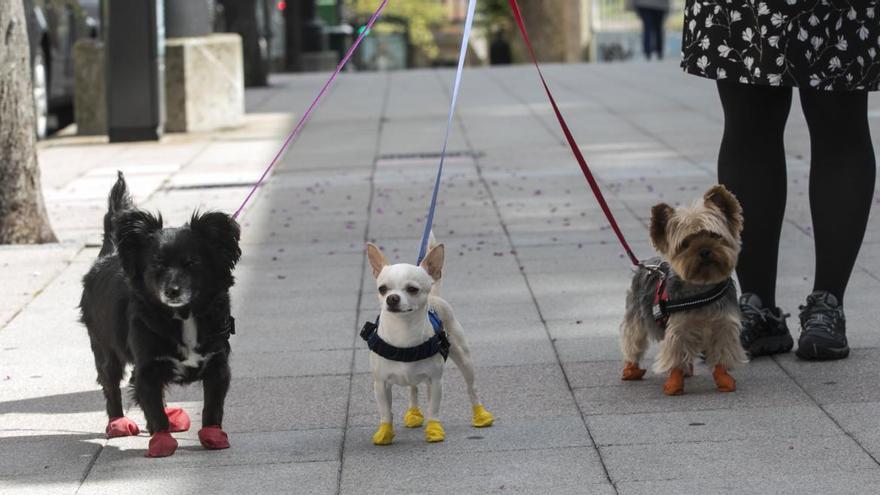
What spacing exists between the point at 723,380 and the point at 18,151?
5250 millimetres

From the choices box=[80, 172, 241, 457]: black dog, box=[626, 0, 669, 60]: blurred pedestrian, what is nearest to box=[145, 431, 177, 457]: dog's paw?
box=[80, 172, 241, 457]: black dog

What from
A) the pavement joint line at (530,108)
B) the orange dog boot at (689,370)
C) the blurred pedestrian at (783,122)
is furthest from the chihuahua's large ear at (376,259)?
the pavement joint line at (530,108)

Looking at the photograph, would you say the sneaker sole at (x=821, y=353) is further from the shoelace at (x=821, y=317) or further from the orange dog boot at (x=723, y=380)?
the orange dog boot at (x=723, y=380)

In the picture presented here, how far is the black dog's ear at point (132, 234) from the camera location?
14.4ft

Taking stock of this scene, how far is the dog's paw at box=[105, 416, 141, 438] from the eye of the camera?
478 cm

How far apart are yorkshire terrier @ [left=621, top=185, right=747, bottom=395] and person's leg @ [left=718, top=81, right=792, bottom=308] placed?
57cm

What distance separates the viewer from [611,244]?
8188 mm

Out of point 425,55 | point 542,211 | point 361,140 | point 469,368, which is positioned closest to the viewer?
point 469,368

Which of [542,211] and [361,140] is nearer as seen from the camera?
[542,211]

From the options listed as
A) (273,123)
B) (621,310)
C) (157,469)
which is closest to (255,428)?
(157,469)

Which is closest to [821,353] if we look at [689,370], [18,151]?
[689,370]

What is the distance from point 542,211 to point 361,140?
15.4 feet

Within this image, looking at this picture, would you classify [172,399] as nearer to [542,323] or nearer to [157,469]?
[157,469]

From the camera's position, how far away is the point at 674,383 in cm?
503
